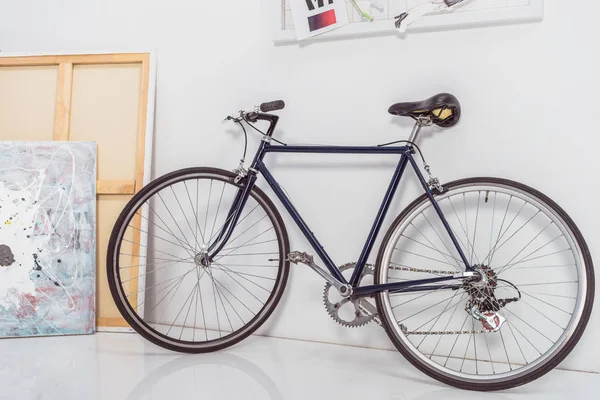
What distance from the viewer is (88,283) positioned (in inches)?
92.0

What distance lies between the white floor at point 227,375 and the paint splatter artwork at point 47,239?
0.34 ft

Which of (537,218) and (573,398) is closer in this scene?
(573,398)

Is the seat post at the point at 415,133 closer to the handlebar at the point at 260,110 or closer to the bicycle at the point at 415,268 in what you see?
the bicycle at the point at 415,268

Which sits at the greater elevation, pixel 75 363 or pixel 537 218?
pixel 537 218

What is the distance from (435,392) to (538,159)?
2.72 feet

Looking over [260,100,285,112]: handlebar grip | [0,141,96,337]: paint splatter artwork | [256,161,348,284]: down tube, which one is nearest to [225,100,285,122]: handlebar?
[260,100,285,112]: handlebar grip

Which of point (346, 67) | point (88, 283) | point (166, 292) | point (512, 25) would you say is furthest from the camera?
point (166, 292)

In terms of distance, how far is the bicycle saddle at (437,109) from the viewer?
6.07 ft

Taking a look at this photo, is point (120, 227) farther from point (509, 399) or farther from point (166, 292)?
point (509, 399)

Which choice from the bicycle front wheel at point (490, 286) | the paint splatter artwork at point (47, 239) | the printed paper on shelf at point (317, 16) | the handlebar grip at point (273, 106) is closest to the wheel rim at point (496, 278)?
the bicycle front wheel at point (490, 286)

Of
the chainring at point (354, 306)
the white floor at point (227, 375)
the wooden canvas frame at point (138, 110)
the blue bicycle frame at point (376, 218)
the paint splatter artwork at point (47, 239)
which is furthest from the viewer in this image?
the wooden canvas frame at point (138, 110)

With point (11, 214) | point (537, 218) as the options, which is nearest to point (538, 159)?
point (537, 218)

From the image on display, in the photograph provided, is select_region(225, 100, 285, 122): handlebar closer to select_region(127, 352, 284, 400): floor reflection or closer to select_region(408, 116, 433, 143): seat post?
select_region(408, 116, 433, 143): seat post

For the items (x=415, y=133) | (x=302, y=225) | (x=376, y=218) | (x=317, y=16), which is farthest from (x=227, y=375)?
(x=317, y=16)
